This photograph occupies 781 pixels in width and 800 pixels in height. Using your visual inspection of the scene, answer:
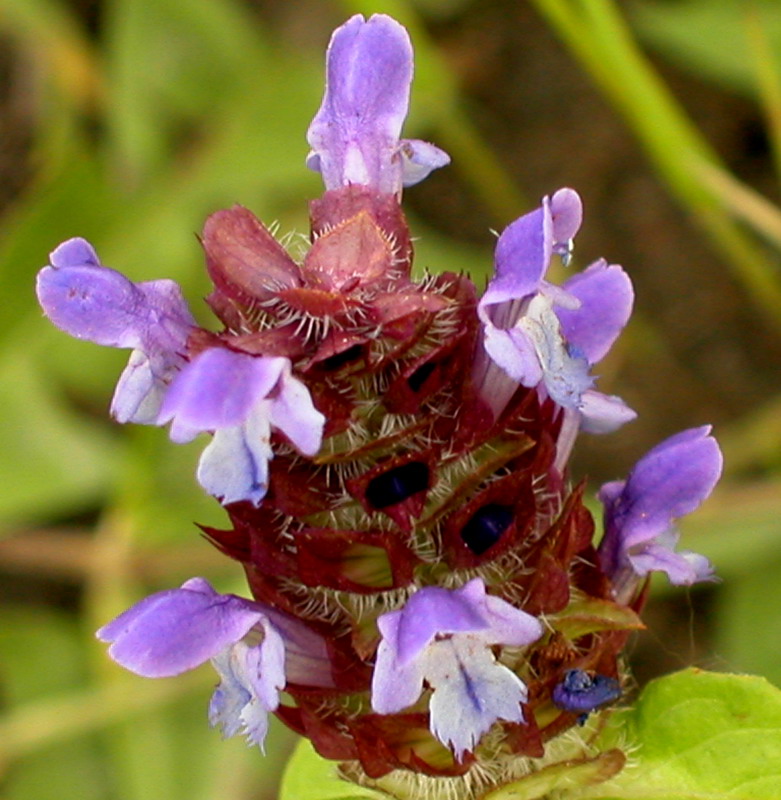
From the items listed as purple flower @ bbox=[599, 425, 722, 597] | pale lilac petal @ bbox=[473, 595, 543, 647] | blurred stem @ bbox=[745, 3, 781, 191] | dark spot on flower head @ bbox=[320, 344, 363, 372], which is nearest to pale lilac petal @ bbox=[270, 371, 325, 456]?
dark spot on flower head @ bbox=[320, 344, 363, 372]

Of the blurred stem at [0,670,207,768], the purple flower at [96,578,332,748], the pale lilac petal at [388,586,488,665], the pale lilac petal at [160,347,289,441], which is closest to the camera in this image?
the pale lilac petal at [160,347,289,441]

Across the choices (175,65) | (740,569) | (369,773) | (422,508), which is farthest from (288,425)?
(175,65)

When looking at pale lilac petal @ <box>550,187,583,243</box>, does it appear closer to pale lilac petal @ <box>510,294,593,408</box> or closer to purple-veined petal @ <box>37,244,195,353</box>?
pale lilac petal @ <box>510,294,593,408</box>

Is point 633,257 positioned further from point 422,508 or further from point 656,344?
point 422,508

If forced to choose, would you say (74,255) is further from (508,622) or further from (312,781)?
(312,781)

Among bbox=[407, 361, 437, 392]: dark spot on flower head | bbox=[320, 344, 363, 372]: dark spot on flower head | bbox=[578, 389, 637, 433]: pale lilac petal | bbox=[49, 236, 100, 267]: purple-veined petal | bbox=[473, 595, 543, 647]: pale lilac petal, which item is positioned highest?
bbox=[49, 236, 100, 267]: purple-veined petal
